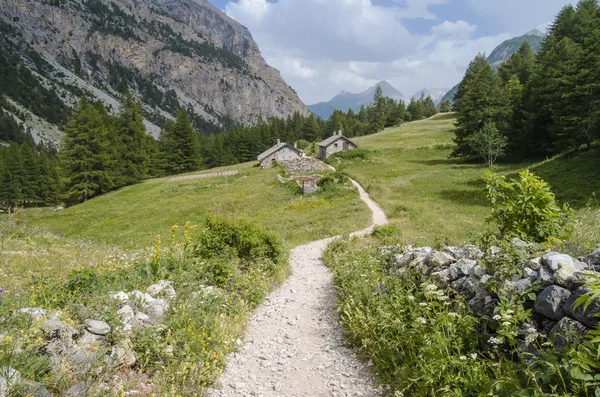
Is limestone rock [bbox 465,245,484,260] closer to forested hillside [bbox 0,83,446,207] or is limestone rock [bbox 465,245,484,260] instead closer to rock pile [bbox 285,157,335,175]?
forested hillside [bbox 0,83,446,207]

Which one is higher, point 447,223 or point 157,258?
point 157,258

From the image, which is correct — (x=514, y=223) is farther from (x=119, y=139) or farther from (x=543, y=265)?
(x=119, y=139)

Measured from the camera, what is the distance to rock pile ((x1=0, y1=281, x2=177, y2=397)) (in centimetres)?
385

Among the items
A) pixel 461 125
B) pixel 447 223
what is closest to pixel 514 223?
pixel 447 223

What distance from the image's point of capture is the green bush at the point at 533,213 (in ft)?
23.7

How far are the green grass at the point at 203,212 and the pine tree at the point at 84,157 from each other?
4.98 metres

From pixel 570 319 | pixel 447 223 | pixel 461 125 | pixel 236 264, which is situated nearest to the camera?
pixel 570 319

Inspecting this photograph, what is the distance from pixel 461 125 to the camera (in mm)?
49062

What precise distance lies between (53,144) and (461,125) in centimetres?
17756

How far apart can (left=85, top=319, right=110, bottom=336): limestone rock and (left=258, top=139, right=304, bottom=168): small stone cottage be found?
60.4 m

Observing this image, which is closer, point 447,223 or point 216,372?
point 216,372

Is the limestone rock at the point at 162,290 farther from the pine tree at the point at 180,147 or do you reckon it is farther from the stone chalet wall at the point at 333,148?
the pine tree at the point at 180,147

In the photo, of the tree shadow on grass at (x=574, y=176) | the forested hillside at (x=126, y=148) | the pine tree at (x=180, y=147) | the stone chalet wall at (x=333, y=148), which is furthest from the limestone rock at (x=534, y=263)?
the pine tree at (x=180, y=147)

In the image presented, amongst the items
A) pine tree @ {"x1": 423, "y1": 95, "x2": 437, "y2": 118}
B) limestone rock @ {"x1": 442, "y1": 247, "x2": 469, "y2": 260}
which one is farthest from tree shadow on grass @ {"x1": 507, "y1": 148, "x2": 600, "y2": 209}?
pine tree @ {"x1": 423, "y1": 95, "x2": 437, "y2": 118}
